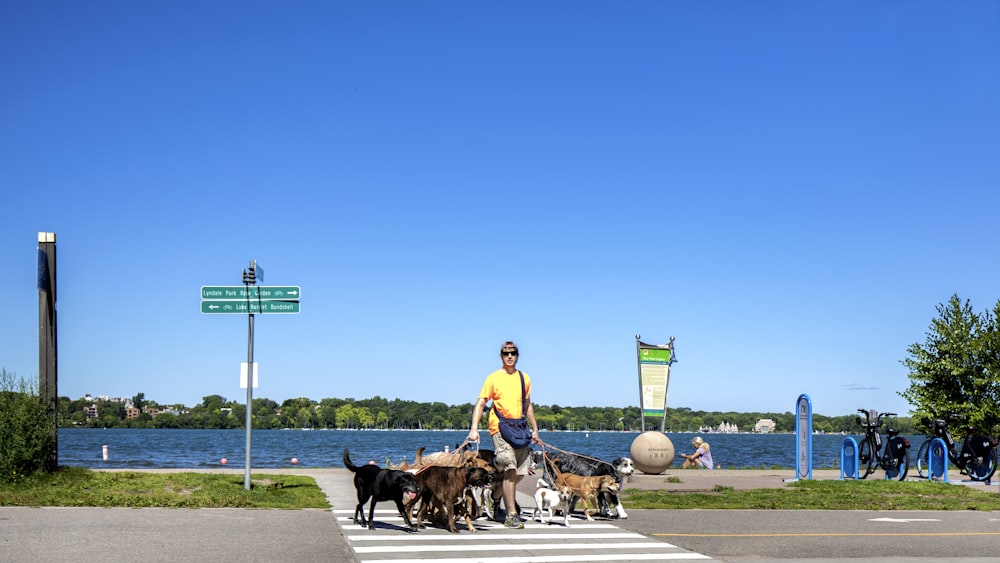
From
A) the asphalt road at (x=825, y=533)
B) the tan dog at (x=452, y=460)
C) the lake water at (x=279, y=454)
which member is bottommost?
the lake water at (x=279, y=454)

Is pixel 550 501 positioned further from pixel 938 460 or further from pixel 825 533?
pixel 938 460

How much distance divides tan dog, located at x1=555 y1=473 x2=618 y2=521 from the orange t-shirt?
144 centimetres

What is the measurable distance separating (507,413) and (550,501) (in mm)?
1461

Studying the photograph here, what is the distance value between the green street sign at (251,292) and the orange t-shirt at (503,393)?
16.1 feet

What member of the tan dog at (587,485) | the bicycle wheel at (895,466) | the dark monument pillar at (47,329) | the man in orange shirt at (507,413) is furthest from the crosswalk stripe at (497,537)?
the bicycle wheel at (895,466)

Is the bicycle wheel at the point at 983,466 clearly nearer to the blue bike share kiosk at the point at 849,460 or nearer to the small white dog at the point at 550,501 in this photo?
the blue bike share kiosk at the point at 849,460

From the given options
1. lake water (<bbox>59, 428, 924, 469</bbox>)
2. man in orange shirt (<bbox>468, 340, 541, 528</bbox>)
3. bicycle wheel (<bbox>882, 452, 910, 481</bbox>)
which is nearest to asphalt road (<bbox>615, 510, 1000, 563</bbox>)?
man in orange shirt (<bbox>468, 340, 541, 528</bbox>)

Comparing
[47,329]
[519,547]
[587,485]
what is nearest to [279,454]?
[47,329]

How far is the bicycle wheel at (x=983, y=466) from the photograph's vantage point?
20281mm

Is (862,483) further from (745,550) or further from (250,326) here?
(250,326)

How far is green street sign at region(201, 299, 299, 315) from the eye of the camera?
15.5m

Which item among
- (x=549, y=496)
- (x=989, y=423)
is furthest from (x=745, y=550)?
(x=989, y=423)

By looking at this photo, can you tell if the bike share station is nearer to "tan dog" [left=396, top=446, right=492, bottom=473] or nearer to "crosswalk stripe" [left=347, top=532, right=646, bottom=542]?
"crosswalk stripe" [left=347, top=532, right=646, bottom=542]

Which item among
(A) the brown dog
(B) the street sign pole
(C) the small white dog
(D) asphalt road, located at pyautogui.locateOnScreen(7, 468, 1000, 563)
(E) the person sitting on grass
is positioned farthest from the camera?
(E) the person sitting on grass
